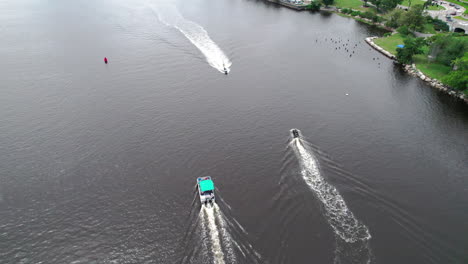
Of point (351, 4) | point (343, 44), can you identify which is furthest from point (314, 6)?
point (343, 44)

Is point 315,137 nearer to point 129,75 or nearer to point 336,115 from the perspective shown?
point 336,115

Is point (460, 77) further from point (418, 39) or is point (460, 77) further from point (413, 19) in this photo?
point (413, 19)

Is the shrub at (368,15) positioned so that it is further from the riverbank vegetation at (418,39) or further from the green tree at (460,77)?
the green tree at (460,77)

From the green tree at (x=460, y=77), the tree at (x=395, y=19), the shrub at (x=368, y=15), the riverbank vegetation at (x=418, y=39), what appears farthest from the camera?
the shrub at (x=368, y=15)

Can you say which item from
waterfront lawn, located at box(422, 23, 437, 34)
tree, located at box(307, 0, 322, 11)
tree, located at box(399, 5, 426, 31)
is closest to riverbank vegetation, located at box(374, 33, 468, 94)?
tree, located at box(399, 5, 426, 31)

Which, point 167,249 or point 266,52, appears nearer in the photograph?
point 167,249

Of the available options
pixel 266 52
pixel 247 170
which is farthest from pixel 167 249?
pixel 266 52

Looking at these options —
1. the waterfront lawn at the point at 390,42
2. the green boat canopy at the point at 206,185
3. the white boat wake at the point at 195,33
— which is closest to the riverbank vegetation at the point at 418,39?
the waterfront lawn at the point at 390,42
